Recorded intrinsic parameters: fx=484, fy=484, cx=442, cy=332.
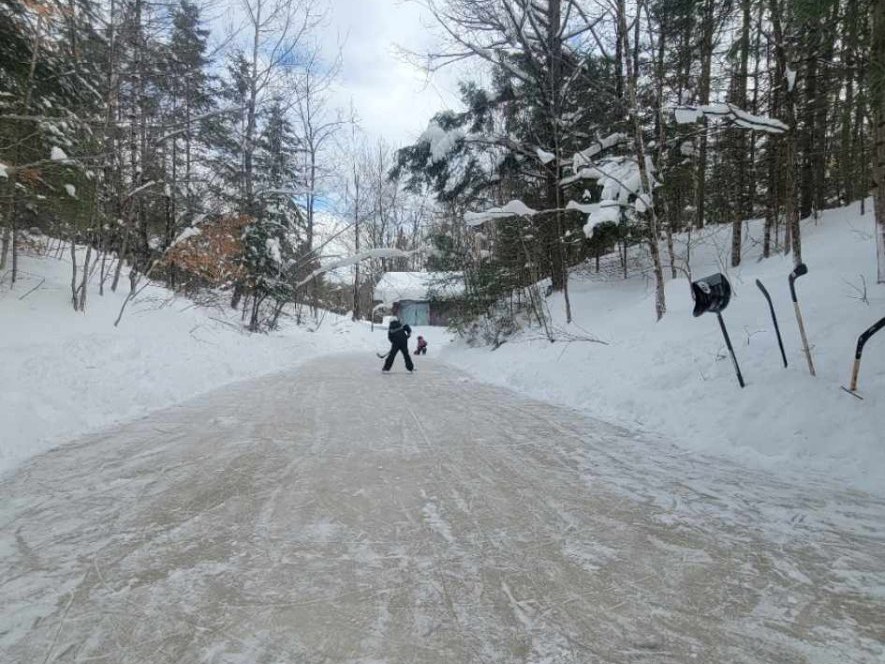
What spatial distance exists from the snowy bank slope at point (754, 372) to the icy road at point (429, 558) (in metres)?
0.72

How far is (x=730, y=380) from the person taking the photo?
6188mm

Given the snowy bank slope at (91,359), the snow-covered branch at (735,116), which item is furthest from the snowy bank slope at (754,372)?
the snowy bank slope at (91,359)

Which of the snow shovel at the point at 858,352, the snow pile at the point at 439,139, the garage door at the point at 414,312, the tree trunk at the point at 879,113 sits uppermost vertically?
the snow pile at the point at 439,139

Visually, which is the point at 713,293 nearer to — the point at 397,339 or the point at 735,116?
the point at 735,116

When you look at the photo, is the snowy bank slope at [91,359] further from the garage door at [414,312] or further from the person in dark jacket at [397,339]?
the garage door at [414,312]

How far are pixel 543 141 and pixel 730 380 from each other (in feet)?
38.5

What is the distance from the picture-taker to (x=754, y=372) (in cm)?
606

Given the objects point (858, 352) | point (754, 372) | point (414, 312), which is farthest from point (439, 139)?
point (414, 312)

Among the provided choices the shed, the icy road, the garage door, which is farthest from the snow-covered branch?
the garage door

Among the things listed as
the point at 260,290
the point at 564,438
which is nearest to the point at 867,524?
the point at 564,438

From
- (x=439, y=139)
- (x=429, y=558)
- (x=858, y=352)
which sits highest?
(x=439, y=139)

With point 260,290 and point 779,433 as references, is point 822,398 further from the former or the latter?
point 260,290

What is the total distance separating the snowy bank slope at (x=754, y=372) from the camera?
457 centimetres

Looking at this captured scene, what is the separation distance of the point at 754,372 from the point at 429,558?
17.3 feet
